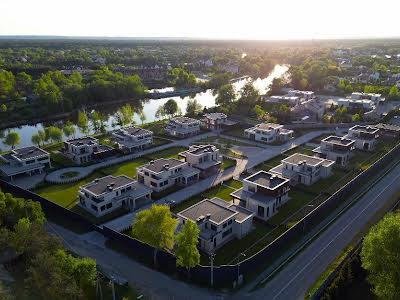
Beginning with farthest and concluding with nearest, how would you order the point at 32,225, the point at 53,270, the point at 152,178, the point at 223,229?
the point at 152,178, the point at 223,229, the point at 32,225, the point at 53,270

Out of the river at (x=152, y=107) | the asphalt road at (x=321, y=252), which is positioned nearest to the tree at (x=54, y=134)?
the river at (x=152, y=107)

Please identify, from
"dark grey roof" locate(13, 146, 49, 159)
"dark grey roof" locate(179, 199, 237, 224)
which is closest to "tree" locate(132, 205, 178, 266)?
"dark grey roof" locate(179, 199, 237, 224)

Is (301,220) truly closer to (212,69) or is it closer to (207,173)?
(207,173)

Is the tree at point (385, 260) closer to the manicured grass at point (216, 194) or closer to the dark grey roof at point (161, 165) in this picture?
the manicured grass at point (216, 194)

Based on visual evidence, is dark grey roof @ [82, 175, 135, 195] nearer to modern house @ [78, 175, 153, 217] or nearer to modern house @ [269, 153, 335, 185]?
modern house @ [78, 175, 153, 217]

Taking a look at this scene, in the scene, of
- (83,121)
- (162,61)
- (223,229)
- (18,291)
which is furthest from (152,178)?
(162,61)

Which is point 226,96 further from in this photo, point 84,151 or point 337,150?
point 84,151
